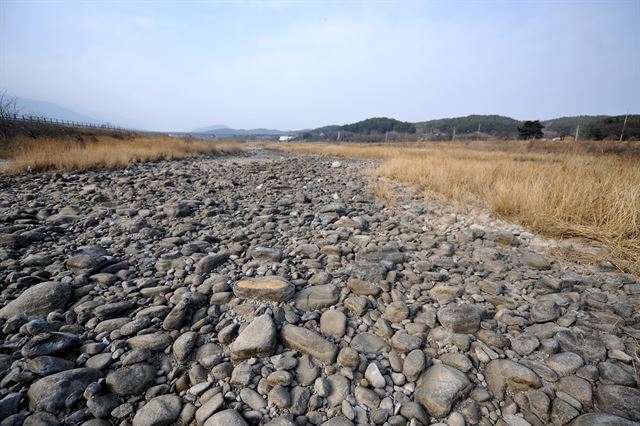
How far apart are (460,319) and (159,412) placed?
1960 millimetres

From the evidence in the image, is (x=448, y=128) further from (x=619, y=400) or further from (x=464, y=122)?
(x=619, y=400)

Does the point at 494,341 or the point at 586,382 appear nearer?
the point at 586,382

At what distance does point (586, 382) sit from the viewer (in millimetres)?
1612

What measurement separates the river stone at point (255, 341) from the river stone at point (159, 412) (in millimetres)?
385

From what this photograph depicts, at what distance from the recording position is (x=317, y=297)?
7.95 feet

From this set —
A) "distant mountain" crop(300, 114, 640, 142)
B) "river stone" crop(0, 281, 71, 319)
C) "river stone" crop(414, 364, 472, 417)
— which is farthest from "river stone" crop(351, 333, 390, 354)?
"distant mountain" crop(300, 114, 640, 142)

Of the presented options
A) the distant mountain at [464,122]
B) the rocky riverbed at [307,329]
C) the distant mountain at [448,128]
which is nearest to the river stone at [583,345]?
the rocky riverbed at [307,329]

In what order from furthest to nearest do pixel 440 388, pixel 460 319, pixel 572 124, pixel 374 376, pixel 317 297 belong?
pixel 572 124 < pixel 317 297 < pixel 460 319 < pixel 374 376 < pixel 440 388

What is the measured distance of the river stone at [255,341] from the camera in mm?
1827

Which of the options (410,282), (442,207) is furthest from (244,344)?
(442,207)

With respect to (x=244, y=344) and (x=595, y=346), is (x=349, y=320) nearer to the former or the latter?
(x=244, y=344)

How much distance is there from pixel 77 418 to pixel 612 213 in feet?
17.0

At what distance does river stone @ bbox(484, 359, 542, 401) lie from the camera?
5.26 ft

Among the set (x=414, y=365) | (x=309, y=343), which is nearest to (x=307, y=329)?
(x=309, y=343)
